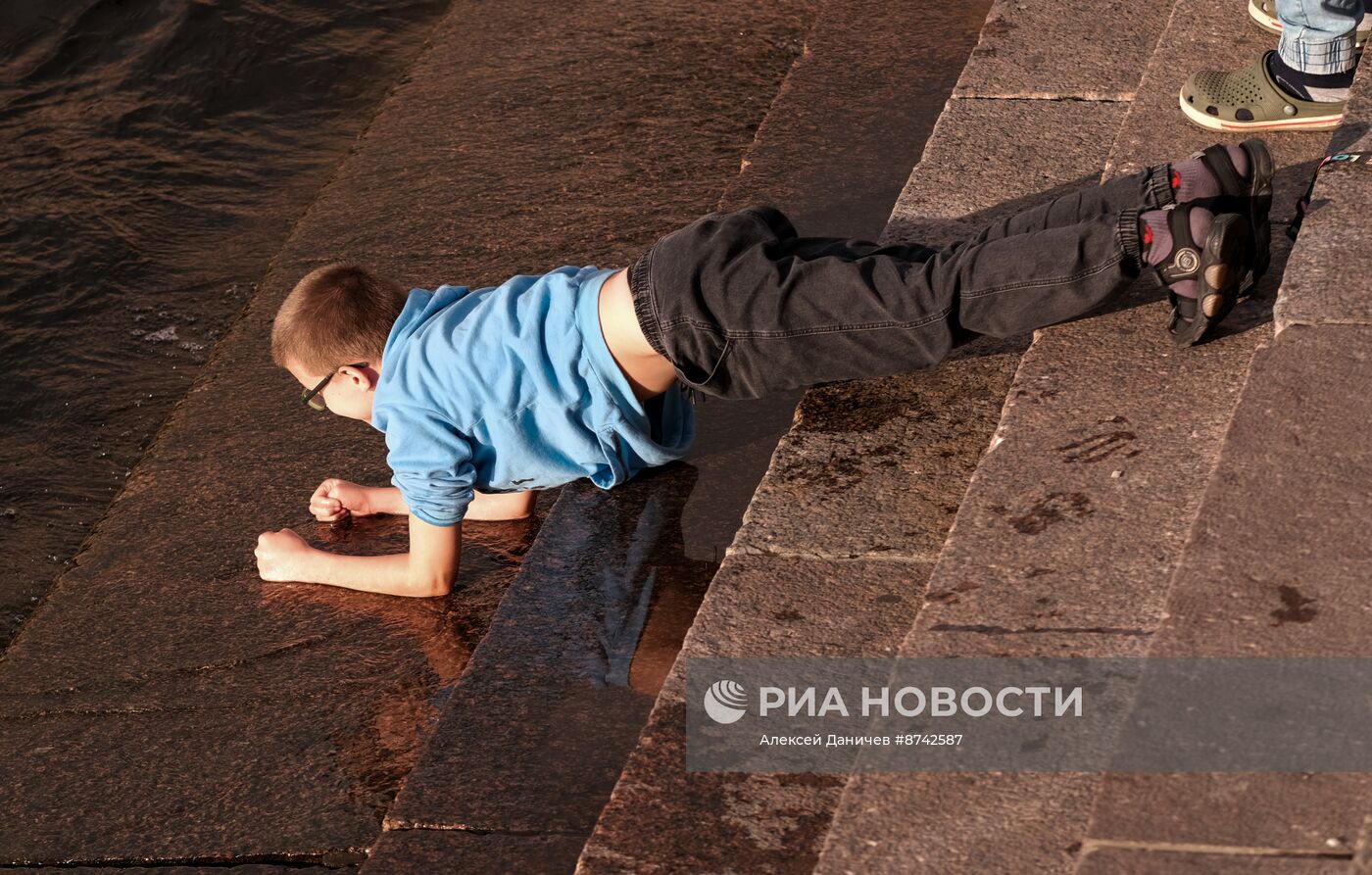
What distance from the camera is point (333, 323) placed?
266 centimetres

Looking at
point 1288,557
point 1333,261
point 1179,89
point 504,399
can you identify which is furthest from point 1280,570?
point 1179,89

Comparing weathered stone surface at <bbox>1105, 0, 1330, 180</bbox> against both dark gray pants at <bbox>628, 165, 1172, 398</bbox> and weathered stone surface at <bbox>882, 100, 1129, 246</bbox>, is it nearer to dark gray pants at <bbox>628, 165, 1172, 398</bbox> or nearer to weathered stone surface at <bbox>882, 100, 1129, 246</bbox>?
weathered stone surface at <bbox>882, 100, 1129, 246</bbox>

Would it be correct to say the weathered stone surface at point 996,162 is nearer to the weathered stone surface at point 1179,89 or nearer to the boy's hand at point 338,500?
the weathered stone surface at point 1179,89

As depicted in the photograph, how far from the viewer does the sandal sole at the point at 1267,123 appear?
9.61 feet

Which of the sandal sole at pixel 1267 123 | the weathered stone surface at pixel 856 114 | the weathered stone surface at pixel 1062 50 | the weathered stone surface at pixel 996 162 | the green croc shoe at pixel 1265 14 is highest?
the green croc shoe at pixel 1265 14

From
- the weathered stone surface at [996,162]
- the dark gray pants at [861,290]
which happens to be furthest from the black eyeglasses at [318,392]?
the weathered stone surface at [996,162]

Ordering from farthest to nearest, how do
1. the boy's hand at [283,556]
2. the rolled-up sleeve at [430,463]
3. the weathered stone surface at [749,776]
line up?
1. the boy's hand at [283,556]
2. the rolled-up sleeve at [430,463]
3. the weathered stone surface at [749,776]

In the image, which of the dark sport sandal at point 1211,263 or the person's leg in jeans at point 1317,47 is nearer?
the dark sport sandal at point 1211,263

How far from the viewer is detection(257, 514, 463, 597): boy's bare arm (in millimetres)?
2656

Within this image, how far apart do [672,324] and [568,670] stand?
62 cm

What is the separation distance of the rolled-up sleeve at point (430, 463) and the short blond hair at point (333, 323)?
0.15 m

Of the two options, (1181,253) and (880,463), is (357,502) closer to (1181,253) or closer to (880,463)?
(880,463)

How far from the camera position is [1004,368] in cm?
269

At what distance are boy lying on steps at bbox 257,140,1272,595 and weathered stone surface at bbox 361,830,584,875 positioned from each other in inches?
25.9
